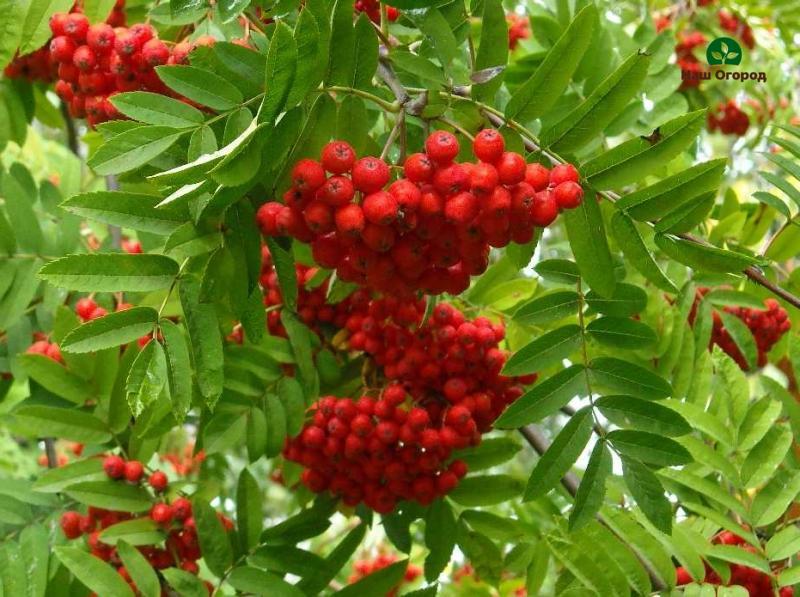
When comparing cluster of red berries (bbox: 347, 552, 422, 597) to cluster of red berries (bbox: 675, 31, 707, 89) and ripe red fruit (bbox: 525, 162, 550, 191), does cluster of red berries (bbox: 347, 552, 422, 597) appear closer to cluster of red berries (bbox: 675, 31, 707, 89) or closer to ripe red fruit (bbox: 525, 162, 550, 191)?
cluster of red berries (bbox: 675, 31, 707, 89)

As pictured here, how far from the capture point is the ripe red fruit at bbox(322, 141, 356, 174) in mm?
1688

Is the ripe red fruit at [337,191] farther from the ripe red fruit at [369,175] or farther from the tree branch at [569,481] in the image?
the tree branch at [569,481]

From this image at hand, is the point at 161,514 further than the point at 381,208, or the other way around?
the point at 161,514

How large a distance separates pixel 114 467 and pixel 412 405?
0.79 m

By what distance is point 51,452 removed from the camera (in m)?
3.08

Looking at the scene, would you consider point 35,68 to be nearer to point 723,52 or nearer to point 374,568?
point 374,568

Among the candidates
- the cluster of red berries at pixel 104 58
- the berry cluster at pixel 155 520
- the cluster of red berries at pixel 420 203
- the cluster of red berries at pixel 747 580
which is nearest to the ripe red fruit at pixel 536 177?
the cluster of red berries at pixel 420 203

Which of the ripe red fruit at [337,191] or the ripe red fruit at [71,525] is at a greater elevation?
the ripe red fruit at [337,191]

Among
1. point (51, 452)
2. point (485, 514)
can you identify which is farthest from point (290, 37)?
point (51, 452)

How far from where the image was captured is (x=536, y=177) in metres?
1.74

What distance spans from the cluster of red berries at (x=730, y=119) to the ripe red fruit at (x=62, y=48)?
345 centimetres

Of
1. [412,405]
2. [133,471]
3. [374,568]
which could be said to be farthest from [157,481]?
[374,568]

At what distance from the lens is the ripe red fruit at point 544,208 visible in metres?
1.72


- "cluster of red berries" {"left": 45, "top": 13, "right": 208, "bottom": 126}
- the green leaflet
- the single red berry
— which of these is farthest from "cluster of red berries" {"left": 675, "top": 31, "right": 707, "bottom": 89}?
the single red berry
